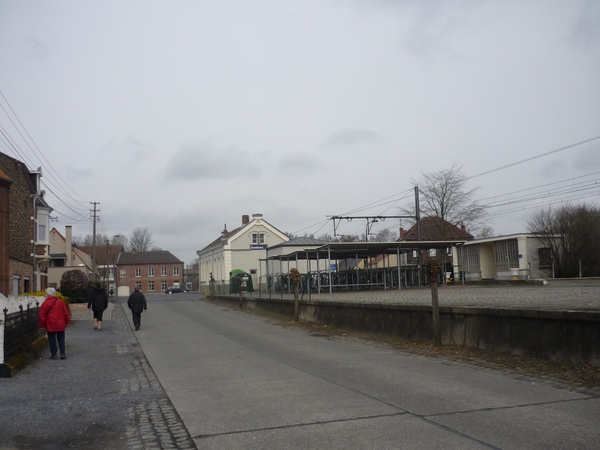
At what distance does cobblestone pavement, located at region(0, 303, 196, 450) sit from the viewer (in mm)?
6258

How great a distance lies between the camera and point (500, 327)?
38.2ft

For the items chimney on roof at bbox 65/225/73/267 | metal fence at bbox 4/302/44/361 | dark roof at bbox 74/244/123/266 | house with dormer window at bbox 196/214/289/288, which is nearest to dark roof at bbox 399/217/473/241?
house with dormer window at bbox 196/214/289/288

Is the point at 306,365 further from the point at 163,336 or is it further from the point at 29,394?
the point at 163,336

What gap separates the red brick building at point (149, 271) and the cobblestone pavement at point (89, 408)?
331ft

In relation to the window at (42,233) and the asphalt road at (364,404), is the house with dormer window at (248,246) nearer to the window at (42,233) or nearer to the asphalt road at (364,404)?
the window at (42,233)

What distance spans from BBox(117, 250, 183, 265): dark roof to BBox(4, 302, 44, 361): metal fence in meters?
99.1

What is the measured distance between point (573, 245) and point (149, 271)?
282 feet

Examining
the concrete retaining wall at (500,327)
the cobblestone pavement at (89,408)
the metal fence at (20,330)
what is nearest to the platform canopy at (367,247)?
the concrete retaining wall at (500,327)

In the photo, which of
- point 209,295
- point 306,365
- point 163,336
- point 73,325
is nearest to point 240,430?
point 306,365

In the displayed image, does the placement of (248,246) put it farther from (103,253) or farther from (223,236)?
(103,253)

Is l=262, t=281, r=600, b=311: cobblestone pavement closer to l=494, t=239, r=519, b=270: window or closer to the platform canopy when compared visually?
the platform canopy

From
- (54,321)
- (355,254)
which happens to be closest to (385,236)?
(355,254)

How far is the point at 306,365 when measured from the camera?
11.3 m

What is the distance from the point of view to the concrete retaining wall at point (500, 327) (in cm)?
951
